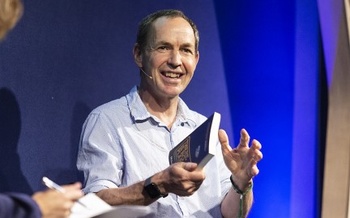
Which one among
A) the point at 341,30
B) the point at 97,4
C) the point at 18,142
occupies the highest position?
the point at 97,4

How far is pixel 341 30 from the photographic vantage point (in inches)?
85.2

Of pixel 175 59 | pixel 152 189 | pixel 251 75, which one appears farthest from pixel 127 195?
pixel 251 75

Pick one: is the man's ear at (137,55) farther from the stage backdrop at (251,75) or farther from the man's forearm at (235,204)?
the man's forearm at (235,204)

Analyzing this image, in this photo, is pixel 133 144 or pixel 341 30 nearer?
pixel 133 144

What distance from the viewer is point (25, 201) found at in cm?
110

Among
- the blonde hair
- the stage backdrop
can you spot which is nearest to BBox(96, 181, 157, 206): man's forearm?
the stage backdrop

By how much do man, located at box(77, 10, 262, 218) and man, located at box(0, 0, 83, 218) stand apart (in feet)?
1.74

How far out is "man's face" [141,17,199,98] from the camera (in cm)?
195

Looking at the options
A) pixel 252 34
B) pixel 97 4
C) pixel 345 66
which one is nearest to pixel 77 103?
pixel 97 4

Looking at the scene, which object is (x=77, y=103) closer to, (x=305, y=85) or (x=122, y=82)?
(x=122, y=82)

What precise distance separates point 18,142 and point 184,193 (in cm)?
57

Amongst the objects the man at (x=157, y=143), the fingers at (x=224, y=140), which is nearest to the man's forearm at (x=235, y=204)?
the man at (x=157, y=143)

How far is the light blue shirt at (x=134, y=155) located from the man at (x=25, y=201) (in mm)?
609

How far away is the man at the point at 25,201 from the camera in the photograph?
109 cm
